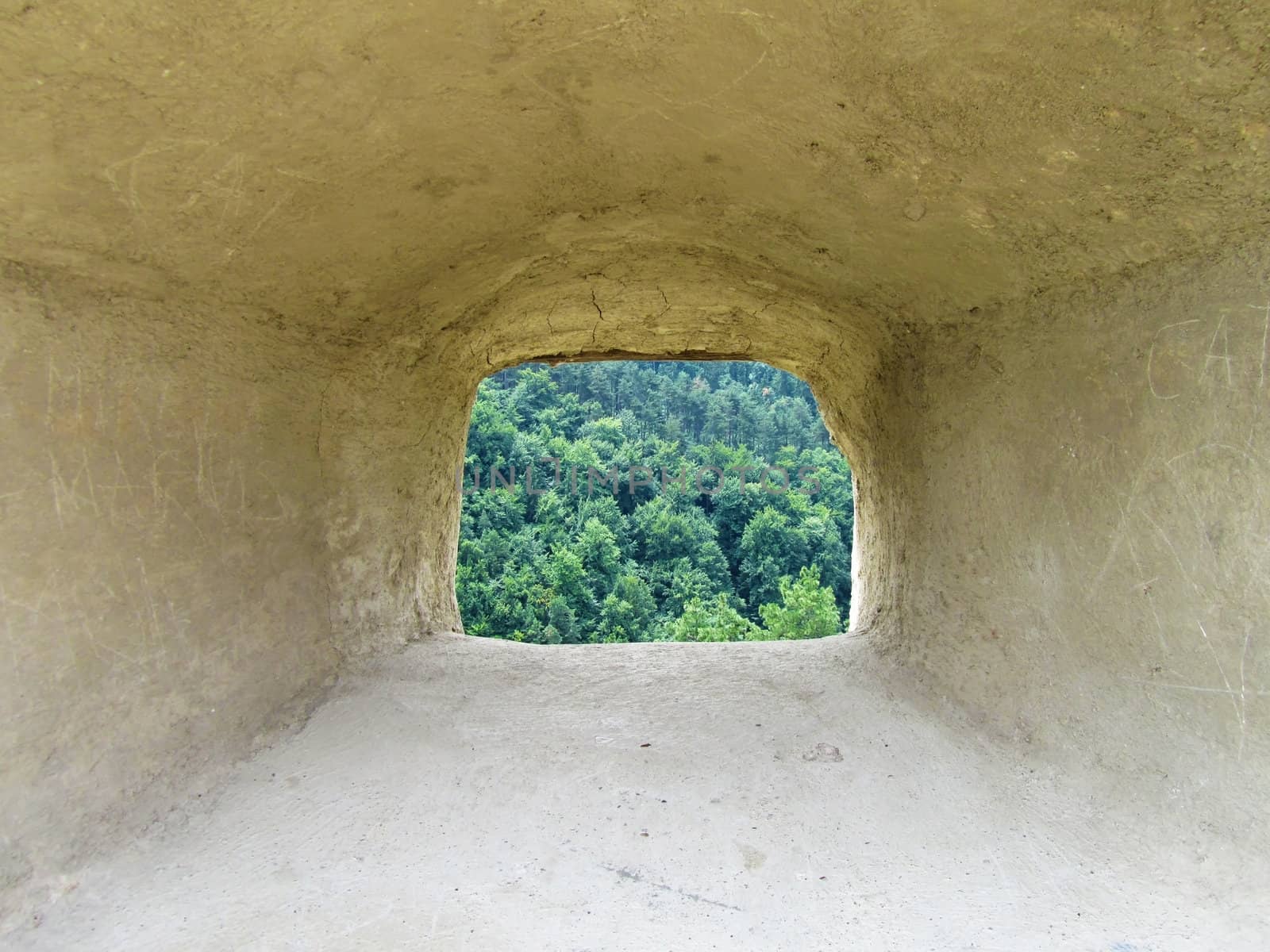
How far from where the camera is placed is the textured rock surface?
1314 mm

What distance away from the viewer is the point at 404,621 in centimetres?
288

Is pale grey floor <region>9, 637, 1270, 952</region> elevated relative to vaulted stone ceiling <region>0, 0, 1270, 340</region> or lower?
lower

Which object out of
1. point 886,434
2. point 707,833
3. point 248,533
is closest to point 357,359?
point 248,533

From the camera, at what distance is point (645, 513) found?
34.1m

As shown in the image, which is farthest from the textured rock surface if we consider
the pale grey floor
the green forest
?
the green forest

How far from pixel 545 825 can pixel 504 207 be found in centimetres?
165

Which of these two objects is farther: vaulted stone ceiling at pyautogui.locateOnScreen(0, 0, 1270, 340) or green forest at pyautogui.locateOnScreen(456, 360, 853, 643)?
green forest at pyautogui.locateOnScreen(456, 360, 853, 643)

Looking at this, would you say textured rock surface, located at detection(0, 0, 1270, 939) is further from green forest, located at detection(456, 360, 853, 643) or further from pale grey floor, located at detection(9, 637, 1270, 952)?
green forest, located at detection(456, 360, 853, 643)

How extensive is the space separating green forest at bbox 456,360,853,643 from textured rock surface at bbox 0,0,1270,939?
20318mm

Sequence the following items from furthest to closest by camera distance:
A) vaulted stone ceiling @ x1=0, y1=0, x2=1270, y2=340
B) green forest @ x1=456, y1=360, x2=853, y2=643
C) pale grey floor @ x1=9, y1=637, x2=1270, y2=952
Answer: green forest @ x1=456, y1=360, x2=853, y2=643, pale grey floor @ x1=9, y1=637, x2=1270, y2=952, vaulted stone ceiling @ x1=0, y1=0, x2=1270, y2=340

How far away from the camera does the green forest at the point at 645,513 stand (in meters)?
26.3

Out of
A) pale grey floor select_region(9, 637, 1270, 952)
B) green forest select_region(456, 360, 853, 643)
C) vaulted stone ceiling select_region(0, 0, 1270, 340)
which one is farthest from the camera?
green forest select_region(456, 360, 853, 643)

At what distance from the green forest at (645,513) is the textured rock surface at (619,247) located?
66.7 ft

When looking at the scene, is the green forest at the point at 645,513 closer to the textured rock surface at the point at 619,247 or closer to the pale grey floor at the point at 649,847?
the pale grey floor at the point at 649,847
